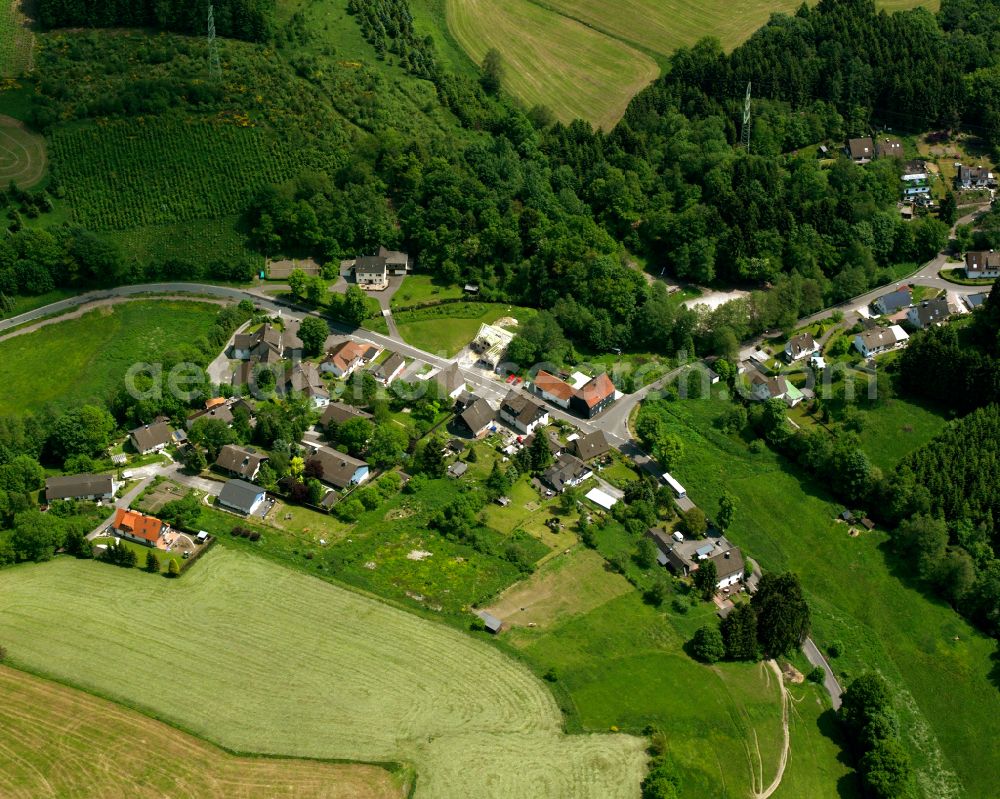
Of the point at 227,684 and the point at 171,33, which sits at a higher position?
the point at 171,33

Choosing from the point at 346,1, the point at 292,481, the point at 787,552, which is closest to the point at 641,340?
the point at 787,552

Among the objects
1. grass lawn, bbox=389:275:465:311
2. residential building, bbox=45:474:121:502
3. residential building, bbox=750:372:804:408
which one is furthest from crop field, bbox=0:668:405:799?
grass lawn, bbox=389:275:465:311

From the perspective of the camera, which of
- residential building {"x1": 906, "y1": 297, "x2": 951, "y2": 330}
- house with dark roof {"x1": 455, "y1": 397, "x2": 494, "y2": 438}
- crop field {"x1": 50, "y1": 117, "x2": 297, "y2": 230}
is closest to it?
house with dark roof {"x1": 455, "y1": 397, "x2": 494, "y2": 438}

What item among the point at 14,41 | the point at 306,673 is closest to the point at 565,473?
the point at 306,673

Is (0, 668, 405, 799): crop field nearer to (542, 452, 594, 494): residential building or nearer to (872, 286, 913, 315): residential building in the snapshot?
(542, 452, 594, 494): residential building

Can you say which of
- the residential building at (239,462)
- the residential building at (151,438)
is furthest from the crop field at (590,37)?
the residential building at (151,438)

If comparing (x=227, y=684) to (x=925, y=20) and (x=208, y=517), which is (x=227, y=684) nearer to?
(x=208, y=517)
